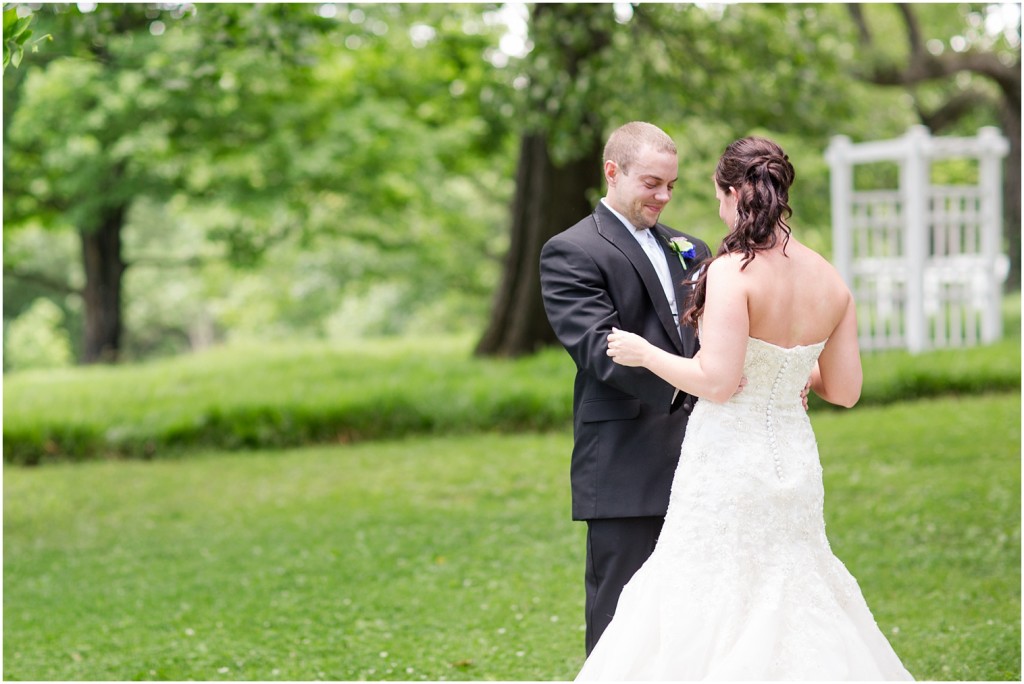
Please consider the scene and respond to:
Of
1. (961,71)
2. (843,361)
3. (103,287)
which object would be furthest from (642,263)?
(103,287)

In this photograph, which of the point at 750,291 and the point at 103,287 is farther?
the point at 103,287

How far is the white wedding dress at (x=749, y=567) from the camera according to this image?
127 inches

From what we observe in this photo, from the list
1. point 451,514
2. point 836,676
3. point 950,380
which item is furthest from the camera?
point 950,380

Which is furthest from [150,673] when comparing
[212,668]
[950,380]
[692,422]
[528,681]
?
[950,380]

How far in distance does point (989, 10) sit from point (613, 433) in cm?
2008

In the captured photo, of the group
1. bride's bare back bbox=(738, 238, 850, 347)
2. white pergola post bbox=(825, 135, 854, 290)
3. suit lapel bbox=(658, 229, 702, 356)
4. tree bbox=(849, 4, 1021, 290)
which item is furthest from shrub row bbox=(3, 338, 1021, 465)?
bride's bare back bbox=(738, 238, 850, 347)

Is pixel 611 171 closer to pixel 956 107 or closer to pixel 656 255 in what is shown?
pixel 656 255

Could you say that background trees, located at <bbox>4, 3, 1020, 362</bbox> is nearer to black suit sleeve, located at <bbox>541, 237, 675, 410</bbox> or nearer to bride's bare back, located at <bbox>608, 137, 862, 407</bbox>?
black suit sleeve, located at <bbox>541, 237, 675, 410</bbox>

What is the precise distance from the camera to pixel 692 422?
135 inches

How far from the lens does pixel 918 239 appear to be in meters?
14.6

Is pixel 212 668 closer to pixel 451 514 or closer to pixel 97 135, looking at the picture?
pixel 451 514

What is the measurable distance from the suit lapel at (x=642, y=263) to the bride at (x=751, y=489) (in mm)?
302

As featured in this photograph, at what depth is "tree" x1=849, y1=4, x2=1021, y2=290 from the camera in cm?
2002

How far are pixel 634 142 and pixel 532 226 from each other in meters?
9.18
